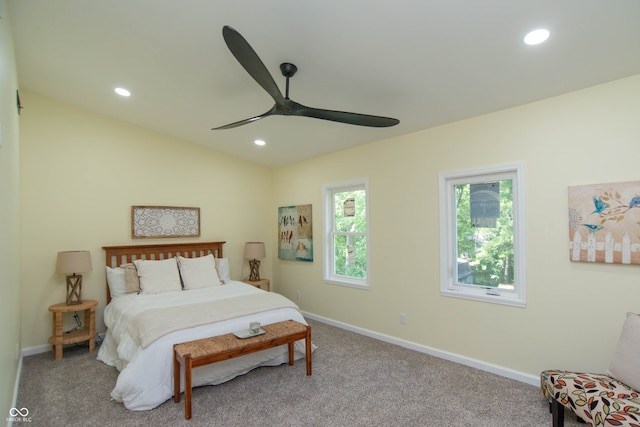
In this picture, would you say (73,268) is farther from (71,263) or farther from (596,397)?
(596,397)

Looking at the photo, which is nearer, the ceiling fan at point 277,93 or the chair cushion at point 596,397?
the ceiling fan at point 277,93

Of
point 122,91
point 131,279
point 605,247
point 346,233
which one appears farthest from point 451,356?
point 122,91

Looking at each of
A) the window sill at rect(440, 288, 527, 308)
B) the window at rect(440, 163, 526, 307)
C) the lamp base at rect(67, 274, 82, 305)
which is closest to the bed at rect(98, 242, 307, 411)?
the lamp base at rect(67, 274, 82, 305)

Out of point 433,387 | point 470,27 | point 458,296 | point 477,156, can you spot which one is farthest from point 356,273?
point 470,27

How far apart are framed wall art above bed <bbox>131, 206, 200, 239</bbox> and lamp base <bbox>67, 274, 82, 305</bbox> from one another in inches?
31.4

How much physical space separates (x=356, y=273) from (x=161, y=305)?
8.00ft

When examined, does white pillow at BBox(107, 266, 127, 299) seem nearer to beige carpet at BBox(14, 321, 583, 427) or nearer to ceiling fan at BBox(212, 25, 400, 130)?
beige carpet at BBox(14, 321, 583, 427)

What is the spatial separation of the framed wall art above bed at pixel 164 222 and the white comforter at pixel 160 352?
3.17 ft

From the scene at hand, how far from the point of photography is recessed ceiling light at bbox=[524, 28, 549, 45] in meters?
2.00

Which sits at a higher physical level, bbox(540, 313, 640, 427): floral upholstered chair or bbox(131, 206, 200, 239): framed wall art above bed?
bbox(131, 206, 200, 239): framed wall art above bed

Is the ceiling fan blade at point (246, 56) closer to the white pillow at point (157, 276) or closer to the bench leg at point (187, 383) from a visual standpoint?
the bench leg at point (187, 383)

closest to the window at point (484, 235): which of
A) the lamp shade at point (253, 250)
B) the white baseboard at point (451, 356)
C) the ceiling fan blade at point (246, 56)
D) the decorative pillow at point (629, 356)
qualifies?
the white baseboard at point (451, 356)

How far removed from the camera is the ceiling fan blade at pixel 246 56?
1546mm

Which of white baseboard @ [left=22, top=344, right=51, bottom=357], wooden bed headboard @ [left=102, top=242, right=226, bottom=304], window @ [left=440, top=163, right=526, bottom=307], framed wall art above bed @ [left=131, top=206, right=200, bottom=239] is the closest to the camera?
window @ [left=440, top=163, right=526, bottom=307]
